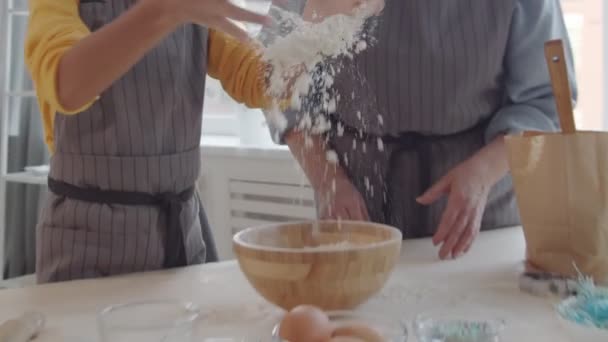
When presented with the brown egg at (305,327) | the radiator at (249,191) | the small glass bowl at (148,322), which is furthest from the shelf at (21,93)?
the brown egg at (305,327)

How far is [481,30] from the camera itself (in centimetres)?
118

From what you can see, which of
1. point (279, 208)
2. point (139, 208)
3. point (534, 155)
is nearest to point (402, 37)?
point (534, 155)

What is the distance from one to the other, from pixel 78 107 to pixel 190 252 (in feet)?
0.98

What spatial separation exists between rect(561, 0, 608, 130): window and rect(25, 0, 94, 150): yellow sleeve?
127 centimetres

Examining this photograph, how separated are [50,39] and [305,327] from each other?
0.49 metres

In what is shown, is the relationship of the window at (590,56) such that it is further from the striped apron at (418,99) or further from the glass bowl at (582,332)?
the glass bowl at (582,332)

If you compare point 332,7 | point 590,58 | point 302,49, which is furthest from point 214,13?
point 590,58

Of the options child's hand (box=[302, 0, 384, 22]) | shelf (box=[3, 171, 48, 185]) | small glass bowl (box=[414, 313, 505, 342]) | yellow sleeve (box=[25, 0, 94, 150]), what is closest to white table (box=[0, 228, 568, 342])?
small glass bowl (box=[414, 313, 505, 342])

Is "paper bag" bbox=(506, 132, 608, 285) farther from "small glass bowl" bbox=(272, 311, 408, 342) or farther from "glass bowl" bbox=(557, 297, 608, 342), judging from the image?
"small glass bowl" bbox=(272, 311, 408, 342)

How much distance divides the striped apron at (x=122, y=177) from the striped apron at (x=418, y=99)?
0.90 feet

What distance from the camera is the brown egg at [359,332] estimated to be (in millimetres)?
622

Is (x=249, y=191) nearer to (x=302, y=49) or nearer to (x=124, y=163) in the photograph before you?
(x=124, y=163)

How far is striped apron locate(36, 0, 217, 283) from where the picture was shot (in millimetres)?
989

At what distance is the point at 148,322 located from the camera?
68cm
